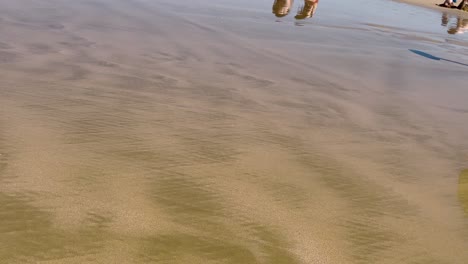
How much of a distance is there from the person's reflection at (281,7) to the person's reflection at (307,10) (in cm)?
23

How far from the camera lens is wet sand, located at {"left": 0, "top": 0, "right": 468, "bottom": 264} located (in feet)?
7.25

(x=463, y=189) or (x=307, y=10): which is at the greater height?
(x=307, y=10)

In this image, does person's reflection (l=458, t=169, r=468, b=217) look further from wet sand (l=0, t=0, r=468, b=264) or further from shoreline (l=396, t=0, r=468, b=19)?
shoreline (l=396, t=0, r=468, b=19)

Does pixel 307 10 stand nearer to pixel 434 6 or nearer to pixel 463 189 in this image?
pixel 463 189

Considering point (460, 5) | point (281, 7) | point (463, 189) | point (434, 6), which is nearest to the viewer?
point (463, 189)

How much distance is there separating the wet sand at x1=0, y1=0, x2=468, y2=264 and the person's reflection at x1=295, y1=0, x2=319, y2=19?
13.3 ft

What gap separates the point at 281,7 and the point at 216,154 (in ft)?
26.8

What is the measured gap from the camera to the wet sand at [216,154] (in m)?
2.21

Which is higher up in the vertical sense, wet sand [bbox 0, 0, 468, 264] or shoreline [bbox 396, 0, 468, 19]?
shoreline [bbox 396, 0, 468, 19]

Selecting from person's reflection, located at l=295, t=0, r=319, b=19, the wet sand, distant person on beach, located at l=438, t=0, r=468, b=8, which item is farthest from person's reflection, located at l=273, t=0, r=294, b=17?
distant person on beach, located at l=438, t=0, r=468, b=8

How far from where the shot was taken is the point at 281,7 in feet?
35.5

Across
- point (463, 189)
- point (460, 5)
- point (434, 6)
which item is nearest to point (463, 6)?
point (460, 5)

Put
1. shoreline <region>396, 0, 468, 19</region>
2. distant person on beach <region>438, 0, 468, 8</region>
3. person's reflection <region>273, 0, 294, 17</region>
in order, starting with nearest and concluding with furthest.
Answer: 1. person's reflection <region>273, 0, 294, 17</region>
2. shoreline <region>396, 0, 468, 19</region>
3. distant person on beach <region>438, 0, 468, 8</region>

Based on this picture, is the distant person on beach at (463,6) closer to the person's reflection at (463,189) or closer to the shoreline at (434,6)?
the shoreline at (434,6)
